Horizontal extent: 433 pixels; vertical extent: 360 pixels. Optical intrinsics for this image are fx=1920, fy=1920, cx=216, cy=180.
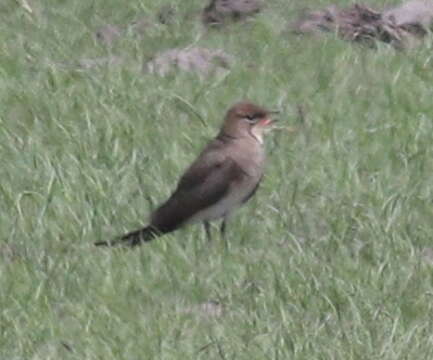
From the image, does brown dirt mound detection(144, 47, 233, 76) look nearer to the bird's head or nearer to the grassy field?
the grassy field

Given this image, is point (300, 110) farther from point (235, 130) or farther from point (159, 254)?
point (159, 254)

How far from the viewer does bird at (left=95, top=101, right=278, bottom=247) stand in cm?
845

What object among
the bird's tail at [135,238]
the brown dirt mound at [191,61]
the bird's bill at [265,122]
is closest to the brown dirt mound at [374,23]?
the brown dirt mound at [191,61]

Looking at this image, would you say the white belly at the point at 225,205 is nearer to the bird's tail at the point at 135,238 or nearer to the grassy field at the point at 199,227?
the grassy field at the point at 199,227

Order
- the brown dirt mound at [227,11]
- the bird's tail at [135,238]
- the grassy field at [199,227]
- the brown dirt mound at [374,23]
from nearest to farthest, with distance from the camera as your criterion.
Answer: the grassy field at [199,227] < the bird's tail at [135,238] < the brown dirt mound at [374,23] < the brown dirt mound at [227,11]

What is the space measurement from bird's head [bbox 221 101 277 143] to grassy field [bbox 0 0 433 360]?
0.33 meters

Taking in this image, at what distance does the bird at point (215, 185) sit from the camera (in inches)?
333

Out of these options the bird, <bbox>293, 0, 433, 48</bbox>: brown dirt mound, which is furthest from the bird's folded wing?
<bbox>293, 0, 433, 48</bbox>: brown dirt mound

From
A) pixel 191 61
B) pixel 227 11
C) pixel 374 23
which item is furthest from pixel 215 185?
pixel 227 11

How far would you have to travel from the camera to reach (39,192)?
9008mm

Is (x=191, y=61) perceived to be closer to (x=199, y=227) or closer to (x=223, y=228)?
(x=199, y=227)

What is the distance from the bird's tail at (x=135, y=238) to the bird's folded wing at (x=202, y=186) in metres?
0.15

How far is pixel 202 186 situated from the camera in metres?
8.70

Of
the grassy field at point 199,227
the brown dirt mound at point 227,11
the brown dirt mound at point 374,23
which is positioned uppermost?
the grassy field at point 199,227
